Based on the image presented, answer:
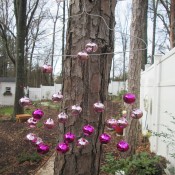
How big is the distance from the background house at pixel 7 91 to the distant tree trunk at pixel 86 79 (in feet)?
81.0

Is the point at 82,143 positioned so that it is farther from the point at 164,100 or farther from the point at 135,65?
the point at 135,65

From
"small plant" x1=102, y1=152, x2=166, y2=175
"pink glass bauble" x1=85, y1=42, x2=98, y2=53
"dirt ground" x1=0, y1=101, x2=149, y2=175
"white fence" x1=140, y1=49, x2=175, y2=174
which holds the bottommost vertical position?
"dirt ground" x1=0, y1=101, x2=149, y2=175

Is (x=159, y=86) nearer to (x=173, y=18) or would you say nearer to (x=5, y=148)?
(x=5, y=148)

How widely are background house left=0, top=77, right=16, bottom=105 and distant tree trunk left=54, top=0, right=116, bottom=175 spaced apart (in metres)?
24.7

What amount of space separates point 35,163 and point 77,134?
15.9ft

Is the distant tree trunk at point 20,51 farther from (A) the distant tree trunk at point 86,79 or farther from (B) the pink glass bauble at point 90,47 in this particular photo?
(B) the pink glass bauble at point 90,47

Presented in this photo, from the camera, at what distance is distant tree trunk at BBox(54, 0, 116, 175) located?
64.3 inches

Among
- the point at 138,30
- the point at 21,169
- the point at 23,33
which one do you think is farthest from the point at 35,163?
the point at 23,33

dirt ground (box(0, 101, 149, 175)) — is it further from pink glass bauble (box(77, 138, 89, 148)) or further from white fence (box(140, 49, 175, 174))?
pink glass bauble (box(77, 138, 89, 148))

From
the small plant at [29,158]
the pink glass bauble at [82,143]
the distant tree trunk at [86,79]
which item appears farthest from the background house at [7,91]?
the pink glass bauble at [82,143]

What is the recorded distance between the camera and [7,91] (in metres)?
26.0

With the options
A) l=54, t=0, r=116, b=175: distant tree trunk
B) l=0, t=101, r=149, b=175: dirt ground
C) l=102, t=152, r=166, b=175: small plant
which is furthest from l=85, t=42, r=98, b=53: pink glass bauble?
l=102, t=152, r=166, b=175: small plant

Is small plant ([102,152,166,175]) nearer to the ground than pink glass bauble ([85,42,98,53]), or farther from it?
nearer to the ground

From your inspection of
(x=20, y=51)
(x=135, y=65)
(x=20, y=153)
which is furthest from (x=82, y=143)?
(x=20, y=51)
